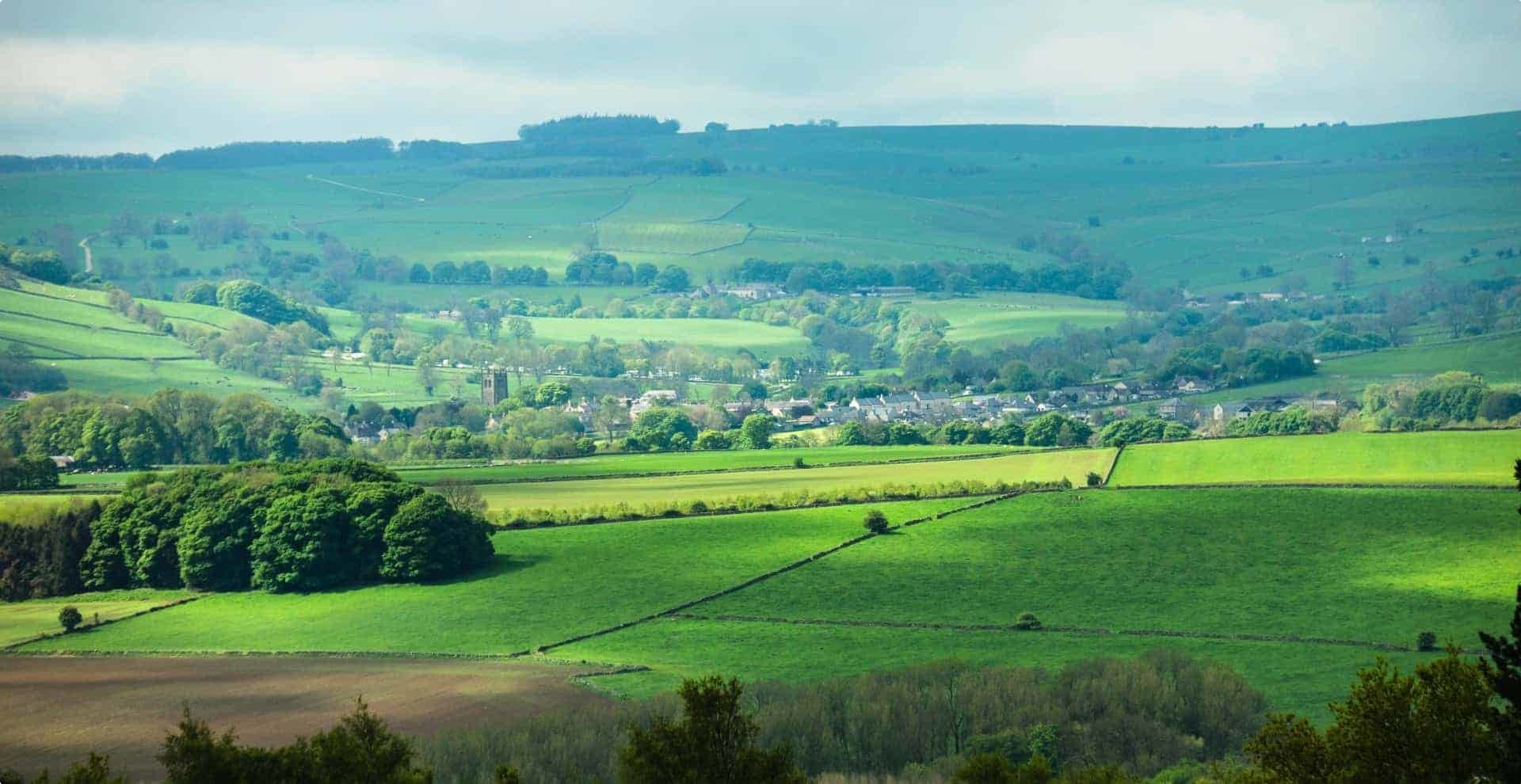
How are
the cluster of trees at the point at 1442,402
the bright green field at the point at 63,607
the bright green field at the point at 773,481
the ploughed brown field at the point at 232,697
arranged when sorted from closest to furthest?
1. the ploughed brown field at the point at 232,697
2. the bright green field at the point at 63,607
3. the bright green field at the point at 773,481
4. the cluster of trees at the point at 1442,402

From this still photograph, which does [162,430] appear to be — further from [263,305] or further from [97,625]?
[263,305]

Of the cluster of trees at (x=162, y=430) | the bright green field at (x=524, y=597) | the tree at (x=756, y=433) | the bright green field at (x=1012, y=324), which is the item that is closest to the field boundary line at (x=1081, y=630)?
the bright green field at (x=524, y=597)

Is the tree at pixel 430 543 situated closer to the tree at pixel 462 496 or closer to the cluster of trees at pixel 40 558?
the tree at pixel 462 496

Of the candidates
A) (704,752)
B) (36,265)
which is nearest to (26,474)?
(704,752)

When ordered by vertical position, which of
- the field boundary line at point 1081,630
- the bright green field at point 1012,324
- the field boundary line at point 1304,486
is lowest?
the field boundary line at point 1081,630

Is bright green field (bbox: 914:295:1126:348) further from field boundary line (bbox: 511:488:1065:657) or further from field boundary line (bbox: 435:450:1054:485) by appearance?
field boundary line (bbox: 511:488:1065:657)

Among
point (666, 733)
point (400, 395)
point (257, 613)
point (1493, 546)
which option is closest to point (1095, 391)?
point (400, 395)

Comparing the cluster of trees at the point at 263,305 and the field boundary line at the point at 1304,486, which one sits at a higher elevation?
the cluster of trees at the point at 263,305
